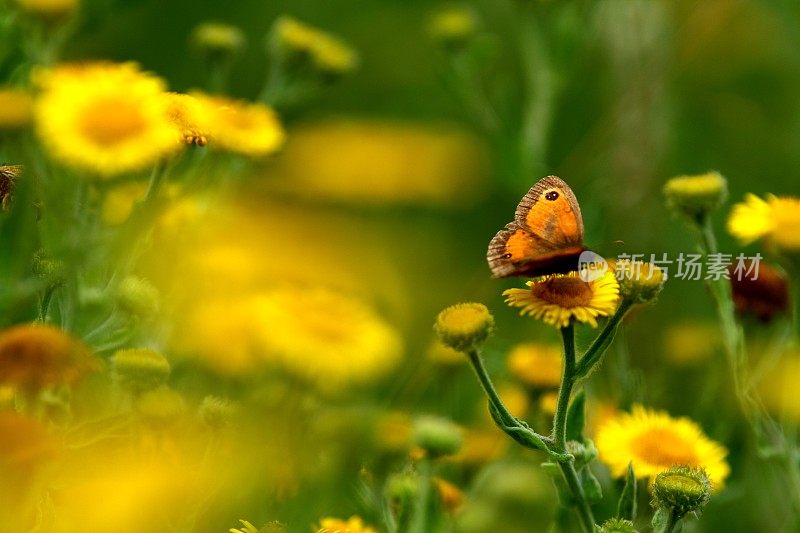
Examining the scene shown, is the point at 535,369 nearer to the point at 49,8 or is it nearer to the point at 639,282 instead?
the point at 639,282

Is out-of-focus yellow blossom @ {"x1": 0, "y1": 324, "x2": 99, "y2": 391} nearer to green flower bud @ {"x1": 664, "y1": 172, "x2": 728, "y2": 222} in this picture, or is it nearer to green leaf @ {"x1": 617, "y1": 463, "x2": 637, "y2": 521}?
green leaf @ {"x1": 617, "y1": 463, "x2": 637, "y2": 521}

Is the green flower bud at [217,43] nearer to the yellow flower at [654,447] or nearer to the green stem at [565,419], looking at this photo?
the yellow flower at [654,447]

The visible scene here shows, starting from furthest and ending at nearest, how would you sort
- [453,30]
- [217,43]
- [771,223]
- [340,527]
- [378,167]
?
1. [378,167]
2. [453,30]
3. [217,43]
4. [771,223]
5. [340,527]

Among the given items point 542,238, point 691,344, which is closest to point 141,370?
point 542,238

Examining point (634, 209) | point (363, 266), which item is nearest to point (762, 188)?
point (634, 209)

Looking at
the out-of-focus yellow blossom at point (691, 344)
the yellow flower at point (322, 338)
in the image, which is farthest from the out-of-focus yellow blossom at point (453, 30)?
the yellow flower at point (322, 338)

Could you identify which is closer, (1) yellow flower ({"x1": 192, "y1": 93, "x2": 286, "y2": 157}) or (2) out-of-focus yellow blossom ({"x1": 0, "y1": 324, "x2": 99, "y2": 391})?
(2) out-of-focus yellow blossom ({"x1": 0, "y1": 324, "x2": 99, "y2": 391})

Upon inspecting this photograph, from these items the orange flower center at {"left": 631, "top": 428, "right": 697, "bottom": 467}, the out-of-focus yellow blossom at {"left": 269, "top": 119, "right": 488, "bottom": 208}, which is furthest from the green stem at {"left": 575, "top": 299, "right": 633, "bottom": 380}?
the out-of-focus yellow blossom at {"left": 269, "top": 119, "right": 488, "bottom": 208}
